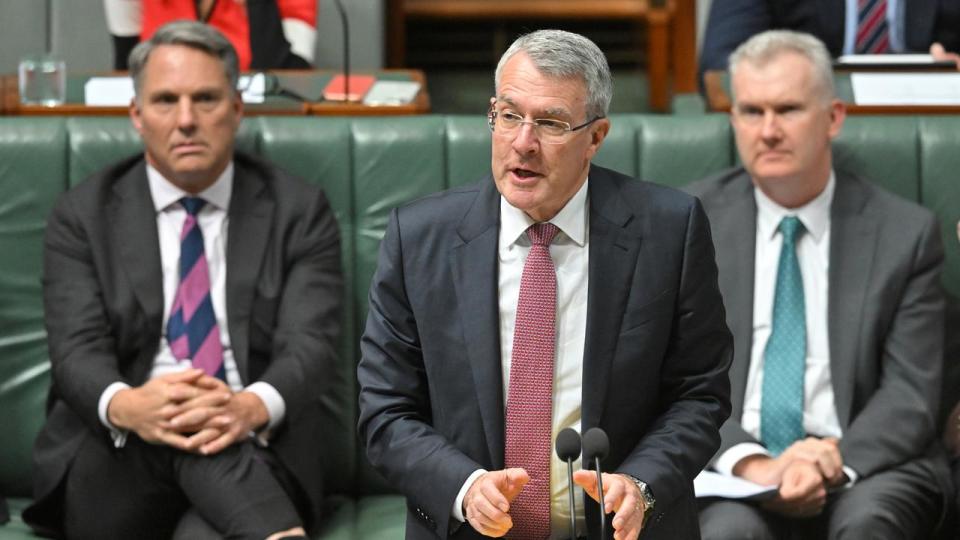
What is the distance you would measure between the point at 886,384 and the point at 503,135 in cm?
122

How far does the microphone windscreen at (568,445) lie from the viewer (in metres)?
1.99

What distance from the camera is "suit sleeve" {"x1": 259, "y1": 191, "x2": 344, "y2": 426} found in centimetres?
309

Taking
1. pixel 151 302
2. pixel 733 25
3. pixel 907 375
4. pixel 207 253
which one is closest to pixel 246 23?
pixel 733 25

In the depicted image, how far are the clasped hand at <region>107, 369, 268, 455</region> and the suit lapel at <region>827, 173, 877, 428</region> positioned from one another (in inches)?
46.4

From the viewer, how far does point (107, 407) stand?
301 cm

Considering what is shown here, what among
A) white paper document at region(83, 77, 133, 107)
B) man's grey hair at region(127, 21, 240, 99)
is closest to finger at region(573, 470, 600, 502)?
man's grey hair at region(127, 21, 240, 99)

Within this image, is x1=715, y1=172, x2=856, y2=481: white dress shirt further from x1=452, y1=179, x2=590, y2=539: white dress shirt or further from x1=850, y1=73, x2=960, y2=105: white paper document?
x1=452, y1=179, x2=590, y2=539: white dress shirt

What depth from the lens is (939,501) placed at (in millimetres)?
3012

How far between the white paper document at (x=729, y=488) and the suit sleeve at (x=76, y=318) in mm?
1184

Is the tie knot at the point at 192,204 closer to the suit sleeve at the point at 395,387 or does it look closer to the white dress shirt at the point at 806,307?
the suit sleeve at the point at 395,387

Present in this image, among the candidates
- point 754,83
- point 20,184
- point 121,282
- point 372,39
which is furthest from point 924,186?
point 372,39

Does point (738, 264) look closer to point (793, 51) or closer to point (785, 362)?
point (785, 362)

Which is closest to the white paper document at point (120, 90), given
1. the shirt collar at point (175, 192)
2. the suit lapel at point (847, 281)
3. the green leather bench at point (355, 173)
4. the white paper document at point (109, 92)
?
the white paper document at point (109, 92)

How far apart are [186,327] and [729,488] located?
1159 millimetres
